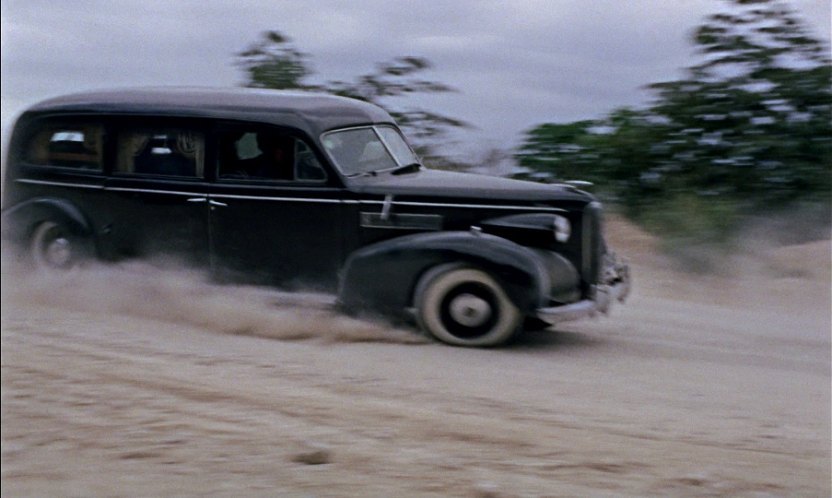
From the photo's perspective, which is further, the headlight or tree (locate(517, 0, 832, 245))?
tree (locate(517, 0, 832, 245))

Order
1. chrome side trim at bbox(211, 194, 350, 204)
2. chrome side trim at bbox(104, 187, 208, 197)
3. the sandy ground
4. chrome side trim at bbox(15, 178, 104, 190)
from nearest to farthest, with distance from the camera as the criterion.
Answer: the sandy ground
chrome side trim at bbox(211, 194, 350, 204)
chrome side trim at bbox(104, 187, 208, 197)
chrome side trim at bbox(15, 178, 104, 190)

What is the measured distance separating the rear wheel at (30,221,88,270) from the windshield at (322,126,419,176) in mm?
2179

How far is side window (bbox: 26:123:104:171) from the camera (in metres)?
7.37

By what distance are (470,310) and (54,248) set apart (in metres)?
3.36

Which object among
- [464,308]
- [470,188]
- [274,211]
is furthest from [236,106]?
[464,308]

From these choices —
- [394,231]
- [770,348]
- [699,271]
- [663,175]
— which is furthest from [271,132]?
[663,175]

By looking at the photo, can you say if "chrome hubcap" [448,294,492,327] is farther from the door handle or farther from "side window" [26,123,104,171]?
"side window" [26,123,104,171]

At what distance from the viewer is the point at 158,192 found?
710cm

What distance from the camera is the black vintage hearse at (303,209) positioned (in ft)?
21.0

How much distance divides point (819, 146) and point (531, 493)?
24.6 feet

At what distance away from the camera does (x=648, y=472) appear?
4.09m

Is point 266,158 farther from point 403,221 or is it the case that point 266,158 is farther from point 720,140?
point 720,140

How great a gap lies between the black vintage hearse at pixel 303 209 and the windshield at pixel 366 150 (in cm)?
1

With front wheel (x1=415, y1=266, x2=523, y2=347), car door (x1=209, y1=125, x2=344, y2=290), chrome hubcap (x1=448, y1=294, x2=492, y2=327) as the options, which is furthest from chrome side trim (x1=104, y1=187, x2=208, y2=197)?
chrome hubcap (x1=448, y1=294, x2=492, y2=327)
